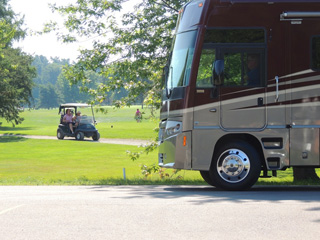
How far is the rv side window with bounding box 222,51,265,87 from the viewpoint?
35.1 ft

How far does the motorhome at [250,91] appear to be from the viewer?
1062cm

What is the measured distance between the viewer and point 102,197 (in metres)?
9.27

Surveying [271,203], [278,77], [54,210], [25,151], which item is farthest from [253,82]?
[25,151]

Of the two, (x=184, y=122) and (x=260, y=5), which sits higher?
(x=260, y=5)

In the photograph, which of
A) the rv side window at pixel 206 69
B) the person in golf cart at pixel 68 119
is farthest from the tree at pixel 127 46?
the person in golf cart at pixel 68 119

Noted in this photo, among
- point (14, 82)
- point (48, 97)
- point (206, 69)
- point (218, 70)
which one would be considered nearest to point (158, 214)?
point (218, 70)

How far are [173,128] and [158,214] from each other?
3.46 meters

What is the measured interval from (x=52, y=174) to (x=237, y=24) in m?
11.0

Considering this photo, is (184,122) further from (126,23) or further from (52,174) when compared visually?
(52,174)

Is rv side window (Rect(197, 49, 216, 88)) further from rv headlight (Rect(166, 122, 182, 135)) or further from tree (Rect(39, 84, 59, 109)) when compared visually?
tree (Rect(39, 84, 59, 109))

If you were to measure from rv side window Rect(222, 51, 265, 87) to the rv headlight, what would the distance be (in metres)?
1.13

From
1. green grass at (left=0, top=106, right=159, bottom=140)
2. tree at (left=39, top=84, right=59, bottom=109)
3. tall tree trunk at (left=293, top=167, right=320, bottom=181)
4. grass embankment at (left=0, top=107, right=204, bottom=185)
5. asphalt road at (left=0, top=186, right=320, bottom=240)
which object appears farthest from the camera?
tree at (left=39, top=84, right=59, bottom=109)

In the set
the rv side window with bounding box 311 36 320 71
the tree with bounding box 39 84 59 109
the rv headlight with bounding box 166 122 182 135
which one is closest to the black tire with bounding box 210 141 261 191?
the rv headlight with bounding box 166 122 182 135

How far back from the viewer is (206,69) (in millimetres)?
10656
